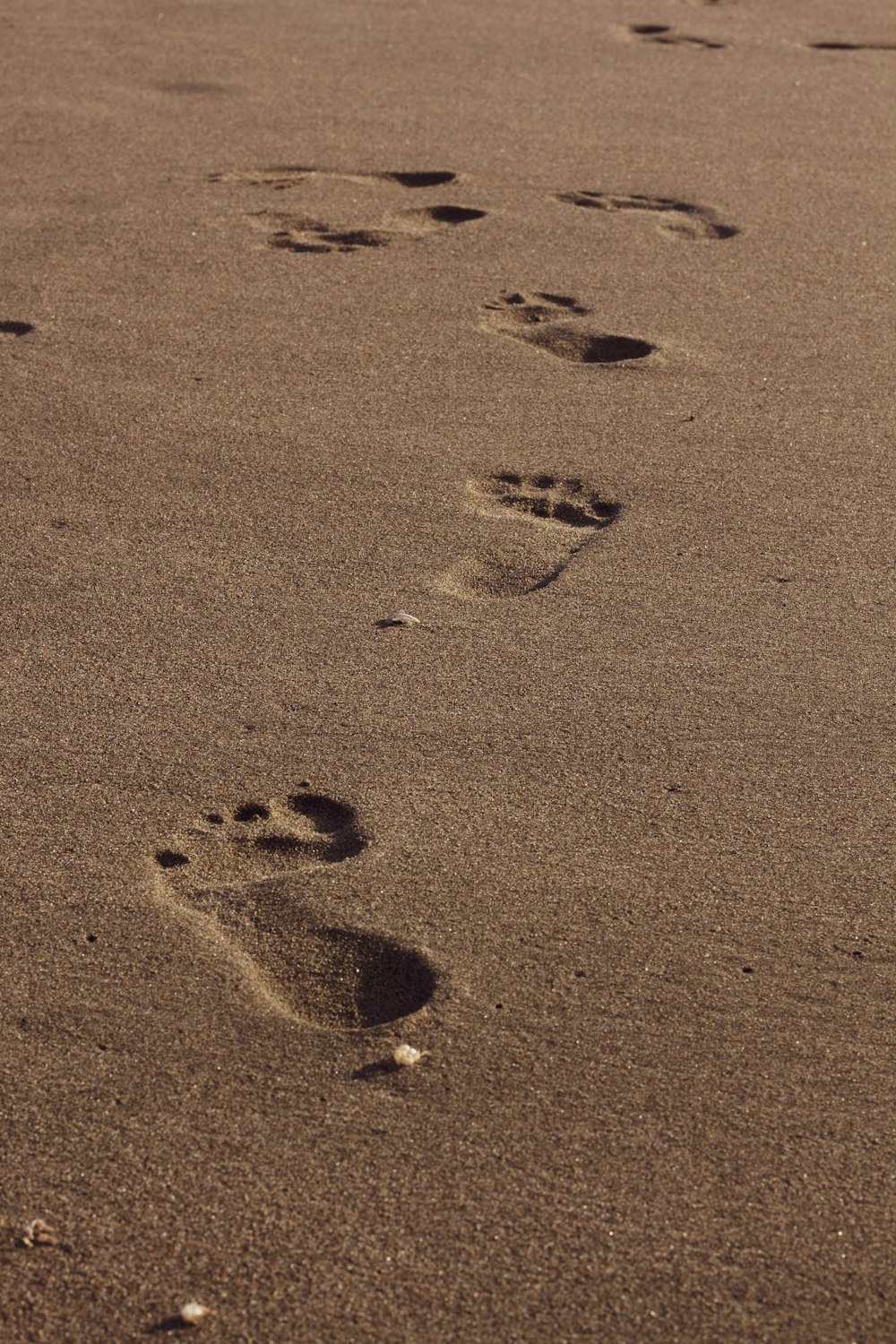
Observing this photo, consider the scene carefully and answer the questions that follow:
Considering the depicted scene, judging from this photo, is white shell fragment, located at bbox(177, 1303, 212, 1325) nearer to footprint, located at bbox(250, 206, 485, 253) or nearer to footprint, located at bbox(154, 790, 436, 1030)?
footprint, located at bbox(154, 790, 436, 1030)

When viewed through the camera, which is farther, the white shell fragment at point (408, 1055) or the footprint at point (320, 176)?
the footprint at point (320, 176)

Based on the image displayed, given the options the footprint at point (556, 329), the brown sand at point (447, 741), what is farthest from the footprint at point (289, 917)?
the footprint at point (556, 329)

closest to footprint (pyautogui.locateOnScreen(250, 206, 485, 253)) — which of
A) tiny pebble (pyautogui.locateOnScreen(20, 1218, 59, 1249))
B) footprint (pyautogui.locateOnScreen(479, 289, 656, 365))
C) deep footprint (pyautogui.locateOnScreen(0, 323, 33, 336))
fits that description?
footprint (pyautogui.locateOnScreen(479, 289, 656, 365))

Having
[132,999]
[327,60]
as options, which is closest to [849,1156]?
[132,999]

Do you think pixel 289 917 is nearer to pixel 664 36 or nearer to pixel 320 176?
pixel 320 176

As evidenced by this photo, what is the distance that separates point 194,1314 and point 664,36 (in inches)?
247

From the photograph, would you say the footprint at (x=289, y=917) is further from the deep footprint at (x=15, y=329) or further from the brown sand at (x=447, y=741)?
the deep footprint at (x=15, y=329)

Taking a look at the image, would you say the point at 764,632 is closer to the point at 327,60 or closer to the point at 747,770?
the point at 747,770

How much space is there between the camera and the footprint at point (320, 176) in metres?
5.15

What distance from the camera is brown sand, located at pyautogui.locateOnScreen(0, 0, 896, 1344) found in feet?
6.31

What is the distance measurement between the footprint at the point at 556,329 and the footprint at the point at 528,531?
0.72 metres

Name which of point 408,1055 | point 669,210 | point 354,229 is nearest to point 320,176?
point 354,229

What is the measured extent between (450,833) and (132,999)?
0.61 m

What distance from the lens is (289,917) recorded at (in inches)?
94.0
